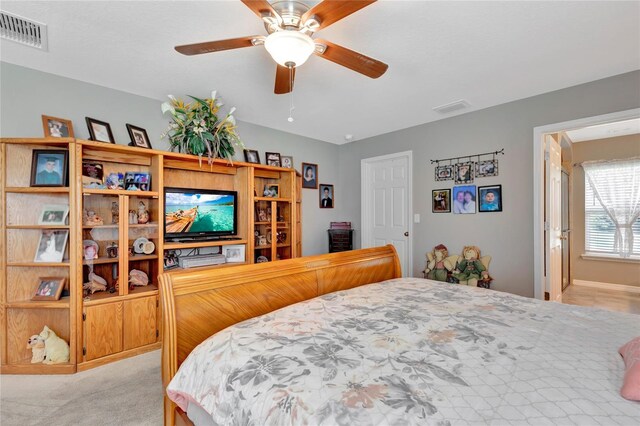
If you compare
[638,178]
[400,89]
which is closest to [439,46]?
[400,89]

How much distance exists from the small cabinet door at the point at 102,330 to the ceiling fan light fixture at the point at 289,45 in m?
2.51

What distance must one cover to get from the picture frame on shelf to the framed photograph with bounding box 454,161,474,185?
2010mm

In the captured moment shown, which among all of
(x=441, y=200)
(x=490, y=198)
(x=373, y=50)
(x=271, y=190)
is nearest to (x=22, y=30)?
(x=373, y=50)

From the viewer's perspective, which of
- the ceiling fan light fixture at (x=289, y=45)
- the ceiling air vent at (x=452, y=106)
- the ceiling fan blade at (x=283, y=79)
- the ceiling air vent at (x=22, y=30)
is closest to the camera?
the ceiling fan light fixture at (x=289, y=45)

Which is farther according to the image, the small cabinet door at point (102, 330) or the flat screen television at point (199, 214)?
the flat screen television at point (199, 214)

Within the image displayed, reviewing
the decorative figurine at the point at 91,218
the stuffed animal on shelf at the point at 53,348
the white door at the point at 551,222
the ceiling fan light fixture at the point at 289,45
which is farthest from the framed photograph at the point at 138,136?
the white door at the point at 551,222

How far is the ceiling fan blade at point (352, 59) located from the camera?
1.68m

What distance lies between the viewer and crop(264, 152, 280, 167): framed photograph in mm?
4016

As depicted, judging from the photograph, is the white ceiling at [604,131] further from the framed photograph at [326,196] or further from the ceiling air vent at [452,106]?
the framed photograph at [326,196]

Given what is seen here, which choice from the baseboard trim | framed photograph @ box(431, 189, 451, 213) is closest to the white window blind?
the baseboard trim

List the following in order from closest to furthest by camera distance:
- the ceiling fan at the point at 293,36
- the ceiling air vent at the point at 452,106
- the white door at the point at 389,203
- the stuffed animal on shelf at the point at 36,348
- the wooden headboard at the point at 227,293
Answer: the wooden headboard at the point at 227,293
the ceiling fan at the point at 293,36
the stuffed animal on shelf at the point at 36,348
the ceiling air vent at the point at 452,106
the white door at the point at 389,203

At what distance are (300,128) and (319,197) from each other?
117cm

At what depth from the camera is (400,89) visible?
283 cm

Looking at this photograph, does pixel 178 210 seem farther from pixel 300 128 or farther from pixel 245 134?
pixel 300 128
